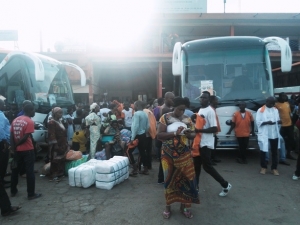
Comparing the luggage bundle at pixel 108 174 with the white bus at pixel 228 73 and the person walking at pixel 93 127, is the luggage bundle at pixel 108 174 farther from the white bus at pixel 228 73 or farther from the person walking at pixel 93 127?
the white bus at pixel 228 73

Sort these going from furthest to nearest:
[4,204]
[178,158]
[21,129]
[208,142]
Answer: [21,129]
[208,142]
[4,204]
[178,158]

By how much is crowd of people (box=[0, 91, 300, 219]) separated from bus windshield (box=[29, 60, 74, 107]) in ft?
2.22

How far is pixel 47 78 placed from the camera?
8.91 meters

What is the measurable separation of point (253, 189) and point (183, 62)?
12.6 ft

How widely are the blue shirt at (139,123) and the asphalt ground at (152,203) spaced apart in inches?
39.2

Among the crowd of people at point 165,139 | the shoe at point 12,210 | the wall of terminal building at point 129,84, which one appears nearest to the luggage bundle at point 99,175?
the crowd of people at point 165,139

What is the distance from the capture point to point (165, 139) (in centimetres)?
376

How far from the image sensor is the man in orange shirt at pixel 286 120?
277 inches

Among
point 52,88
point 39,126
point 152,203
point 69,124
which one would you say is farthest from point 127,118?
point 152,203

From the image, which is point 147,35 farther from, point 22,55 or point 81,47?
point 22,55

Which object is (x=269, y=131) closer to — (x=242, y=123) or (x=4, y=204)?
(x=242, y=123)

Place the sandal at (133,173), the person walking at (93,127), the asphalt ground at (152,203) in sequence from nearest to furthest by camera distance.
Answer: the asphalt ground at (152,203) < the sandal at (133,173) < the person walking at (93,127)

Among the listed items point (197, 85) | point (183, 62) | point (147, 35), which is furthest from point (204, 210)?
point (147, 35)

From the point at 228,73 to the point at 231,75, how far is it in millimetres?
93
